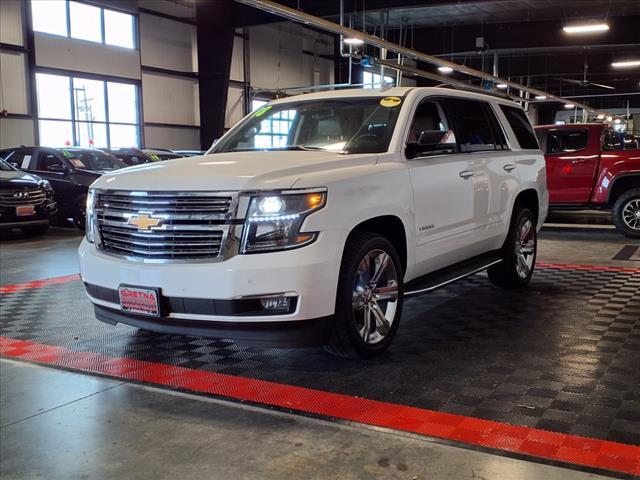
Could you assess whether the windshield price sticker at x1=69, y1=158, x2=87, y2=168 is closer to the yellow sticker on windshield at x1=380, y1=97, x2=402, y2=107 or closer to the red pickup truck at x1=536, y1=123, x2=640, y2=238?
the red pickup truck at x1=536, y1=123, x2=640, y2=238

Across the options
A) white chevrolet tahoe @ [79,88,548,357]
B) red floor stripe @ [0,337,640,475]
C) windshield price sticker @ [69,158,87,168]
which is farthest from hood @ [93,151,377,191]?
windshield price sticker @ [69,158,87,168]

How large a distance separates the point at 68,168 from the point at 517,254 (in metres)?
9.64

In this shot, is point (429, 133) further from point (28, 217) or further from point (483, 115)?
point (28, 217)

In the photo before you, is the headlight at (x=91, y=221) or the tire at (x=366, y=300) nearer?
the tire at (x=366, y=300)

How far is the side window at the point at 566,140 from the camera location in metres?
10.7

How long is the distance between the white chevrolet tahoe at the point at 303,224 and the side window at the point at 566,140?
243 inches

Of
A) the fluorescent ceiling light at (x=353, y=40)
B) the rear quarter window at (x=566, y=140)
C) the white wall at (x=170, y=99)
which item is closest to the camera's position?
the rear quarter window at (x=566, y=140)

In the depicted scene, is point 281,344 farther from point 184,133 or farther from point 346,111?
point 184,133

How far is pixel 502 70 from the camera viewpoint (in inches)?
1186

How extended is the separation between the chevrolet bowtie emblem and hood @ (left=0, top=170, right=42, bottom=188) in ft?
27.4

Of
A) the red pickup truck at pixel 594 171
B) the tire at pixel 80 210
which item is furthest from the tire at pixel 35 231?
the red pickup truck at pixel 594 171

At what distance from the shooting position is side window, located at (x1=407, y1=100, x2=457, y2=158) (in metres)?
4.49

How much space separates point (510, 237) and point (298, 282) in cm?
321

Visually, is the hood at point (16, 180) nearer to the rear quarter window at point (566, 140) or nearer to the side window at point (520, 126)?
the side window at point (520, 126)
